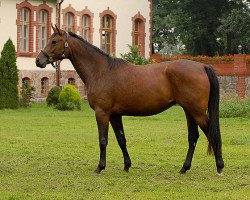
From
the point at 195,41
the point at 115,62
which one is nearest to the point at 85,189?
the point at 115,62

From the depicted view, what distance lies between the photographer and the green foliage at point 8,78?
2991 centimetres

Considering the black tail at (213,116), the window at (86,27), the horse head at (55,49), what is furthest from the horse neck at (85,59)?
the window at (86,27)

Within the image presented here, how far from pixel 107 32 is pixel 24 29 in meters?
5.54

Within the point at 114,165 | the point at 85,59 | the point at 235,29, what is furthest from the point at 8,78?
the point at 85,59

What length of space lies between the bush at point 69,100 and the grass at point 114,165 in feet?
23.8

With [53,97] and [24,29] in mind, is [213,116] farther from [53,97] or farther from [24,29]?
[24,29]

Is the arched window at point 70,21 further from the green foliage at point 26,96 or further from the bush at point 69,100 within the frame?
the bush at point 69,100

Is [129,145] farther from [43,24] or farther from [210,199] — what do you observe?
[43,24]

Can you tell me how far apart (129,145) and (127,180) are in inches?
207

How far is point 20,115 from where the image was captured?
26.1 m

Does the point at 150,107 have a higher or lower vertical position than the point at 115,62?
lower

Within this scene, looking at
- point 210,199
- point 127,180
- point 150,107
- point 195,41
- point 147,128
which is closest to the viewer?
point 210,199

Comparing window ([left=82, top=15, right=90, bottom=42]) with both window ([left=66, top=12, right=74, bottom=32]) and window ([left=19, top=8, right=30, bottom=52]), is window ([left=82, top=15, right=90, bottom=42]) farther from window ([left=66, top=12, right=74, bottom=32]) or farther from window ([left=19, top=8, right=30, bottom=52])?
window ([left=19, top=8, right=30, bottom=52])

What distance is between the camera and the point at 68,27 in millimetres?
36406
